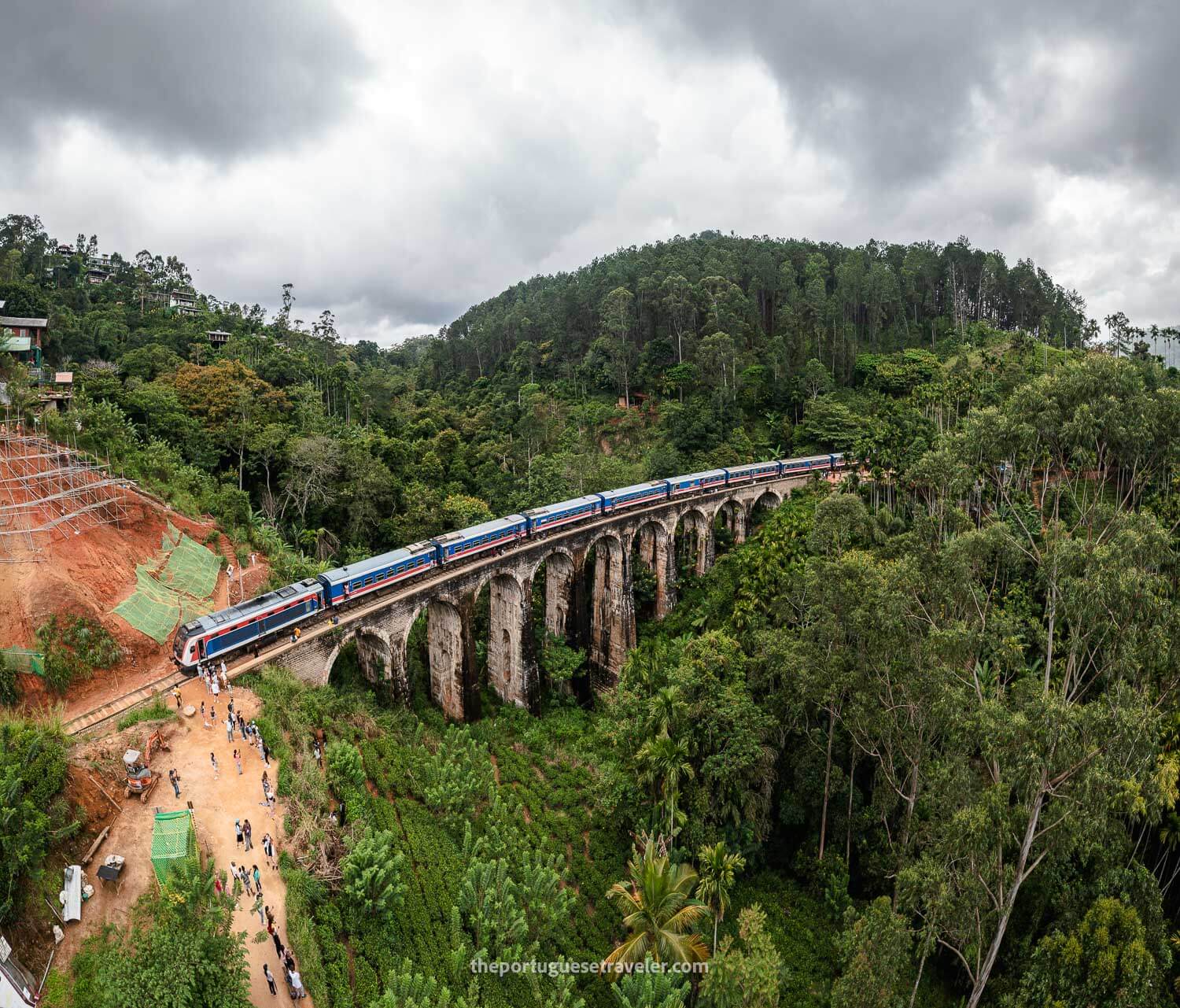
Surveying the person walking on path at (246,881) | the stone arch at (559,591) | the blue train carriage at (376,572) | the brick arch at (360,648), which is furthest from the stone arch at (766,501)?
the person walking on path at (246,881)

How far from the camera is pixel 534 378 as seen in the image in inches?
2995

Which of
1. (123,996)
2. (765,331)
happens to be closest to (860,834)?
(123,996)

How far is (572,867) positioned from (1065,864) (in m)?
14.3

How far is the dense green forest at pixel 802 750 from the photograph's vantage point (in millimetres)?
13352

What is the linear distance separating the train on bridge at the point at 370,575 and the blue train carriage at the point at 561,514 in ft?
0.14

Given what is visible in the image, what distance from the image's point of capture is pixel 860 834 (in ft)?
76.8

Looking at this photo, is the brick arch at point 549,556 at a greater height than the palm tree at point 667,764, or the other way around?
the brick arch at point 549,556

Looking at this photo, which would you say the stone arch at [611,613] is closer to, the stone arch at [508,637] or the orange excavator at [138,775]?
the stone arch at [508,637]

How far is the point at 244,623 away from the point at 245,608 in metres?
0.76

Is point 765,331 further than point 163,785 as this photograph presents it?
Yes

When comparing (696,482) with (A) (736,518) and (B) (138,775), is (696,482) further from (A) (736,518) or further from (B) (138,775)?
(B) (138,775)

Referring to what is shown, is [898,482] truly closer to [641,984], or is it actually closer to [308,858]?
[641,984]

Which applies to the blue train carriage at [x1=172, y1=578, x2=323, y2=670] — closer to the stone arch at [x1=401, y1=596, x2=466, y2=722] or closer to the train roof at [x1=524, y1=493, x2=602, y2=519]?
the stone arch at [x1=401, y1=596, x2=466, y2=722]

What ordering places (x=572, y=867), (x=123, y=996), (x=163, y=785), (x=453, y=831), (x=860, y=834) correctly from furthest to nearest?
1. (x=860, y=834)
2. (x=572, y=867)
3. (x=453, y=831)
4. (x=163, y=785)
5. (x=123, y=996)
